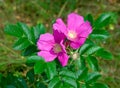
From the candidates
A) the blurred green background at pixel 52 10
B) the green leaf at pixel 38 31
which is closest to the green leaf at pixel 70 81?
the green leaf at pixel 38 31

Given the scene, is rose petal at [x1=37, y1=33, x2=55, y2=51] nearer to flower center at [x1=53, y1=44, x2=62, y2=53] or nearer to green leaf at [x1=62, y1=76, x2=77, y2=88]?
flower center at [x1=53, y1=44, x2=62, y2=53]

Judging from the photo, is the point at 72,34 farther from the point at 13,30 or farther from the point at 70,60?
the point at 13,30

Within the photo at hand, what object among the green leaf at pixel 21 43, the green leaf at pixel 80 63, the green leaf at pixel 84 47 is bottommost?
the green leaf at pixel 80 63

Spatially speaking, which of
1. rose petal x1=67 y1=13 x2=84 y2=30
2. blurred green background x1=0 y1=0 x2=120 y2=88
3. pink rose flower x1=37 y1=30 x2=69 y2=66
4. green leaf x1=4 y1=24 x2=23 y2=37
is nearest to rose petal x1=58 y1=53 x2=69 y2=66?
pink rose flower x1=37 y1=30 x2=69 y2=66

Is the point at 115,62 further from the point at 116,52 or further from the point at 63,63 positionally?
the point at 63,63

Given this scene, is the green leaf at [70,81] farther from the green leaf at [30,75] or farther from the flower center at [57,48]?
the green leaf at [30,75]

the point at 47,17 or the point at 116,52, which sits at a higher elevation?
the point at 47,17

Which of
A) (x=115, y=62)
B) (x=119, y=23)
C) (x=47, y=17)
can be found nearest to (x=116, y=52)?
(x=115, y=62)
